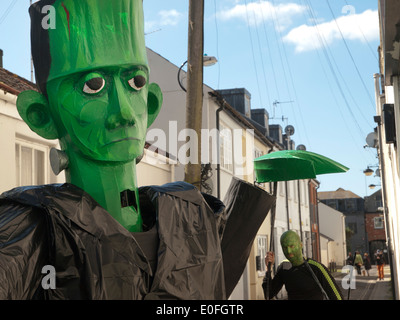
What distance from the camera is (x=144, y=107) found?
10.4 ft

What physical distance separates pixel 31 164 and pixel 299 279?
491 centimetres

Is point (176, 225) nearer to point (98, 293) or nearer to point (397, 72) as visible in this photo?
point (98, 293)

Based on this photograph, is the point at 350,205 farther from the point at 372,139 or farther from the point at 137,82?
the point at 137,82

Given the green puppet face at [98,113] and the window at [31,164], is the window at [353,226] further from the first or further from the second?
the green puppet face at [98,113]

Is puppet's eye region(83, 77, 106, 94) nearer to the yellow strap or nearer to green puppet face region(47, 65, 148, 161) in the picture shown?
green puppet face region(47, 65, 148, 161)

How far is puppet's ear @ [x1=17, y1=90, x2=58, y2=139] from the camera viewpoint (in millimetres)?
3150

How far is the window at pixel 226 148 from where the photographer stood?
52.7 ft

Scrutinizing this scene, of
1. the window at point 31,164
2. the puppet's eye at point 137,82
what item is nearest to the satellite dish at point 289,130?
the window at point 31,164

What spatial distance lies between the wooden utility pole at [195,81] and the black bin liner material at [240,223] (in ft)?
8.93

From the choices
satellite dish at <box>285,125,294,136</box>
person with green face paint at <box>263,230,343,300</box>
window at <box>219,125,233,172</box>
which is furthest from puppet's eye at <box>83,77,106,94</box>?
satellite dish at <box>285,125,294,136</box>

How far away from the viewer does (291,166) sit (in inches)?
199

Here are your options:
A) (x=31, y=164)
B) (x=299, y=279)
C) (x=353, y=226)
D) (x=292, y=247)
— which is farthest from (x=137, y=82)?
(x=353, y=226)

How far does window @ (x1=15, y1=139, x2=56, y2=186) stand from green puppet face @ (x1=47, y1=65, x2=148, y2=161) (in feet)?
18.0
